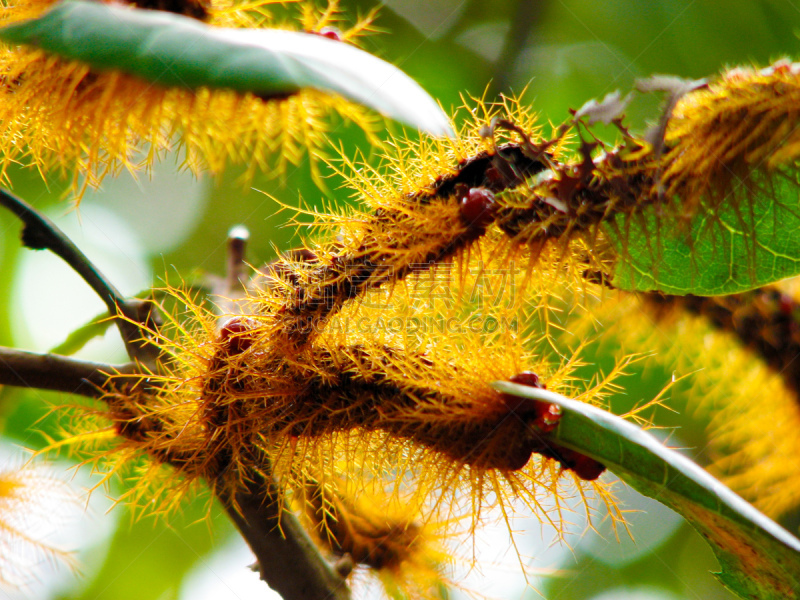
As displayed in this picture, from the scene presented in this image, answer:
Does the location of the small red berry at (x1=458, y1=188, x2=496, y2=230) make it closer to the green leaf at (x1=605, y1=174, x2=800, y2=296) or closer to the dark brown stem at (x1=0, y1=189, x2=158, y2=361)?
the green leaf at (x1=605, y1=174, x2=800, y2=296)

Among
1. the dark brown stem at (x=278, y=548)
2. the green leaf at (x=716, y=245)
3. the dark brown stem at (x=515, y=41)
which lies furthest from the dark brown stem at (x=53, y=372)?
the dark brown stem at (x=515, y=41)

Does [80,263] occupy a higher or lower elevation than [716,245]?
higher

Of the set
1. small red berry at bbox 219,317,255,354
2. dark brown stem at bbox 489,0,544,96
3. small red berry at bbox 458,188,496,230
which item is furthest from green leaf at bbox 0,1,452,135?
dark brown stem at bbox 489,0,544,96

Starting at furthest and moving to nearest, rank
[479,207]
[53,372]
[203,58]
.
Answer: [53,372]
[479,207]
[203,58]

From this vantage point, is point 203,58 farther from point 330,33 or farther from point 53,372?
point 53,372

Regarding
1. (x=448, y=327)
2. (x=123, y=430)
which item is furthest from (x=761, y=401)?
(x=123, y=430)

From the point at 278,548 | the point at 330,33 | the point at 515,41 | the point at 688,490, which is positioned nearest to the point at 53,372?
the point at 278,548

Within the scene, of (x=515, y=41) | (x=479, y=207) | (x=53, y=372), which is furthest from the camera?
(x=515, y=41)

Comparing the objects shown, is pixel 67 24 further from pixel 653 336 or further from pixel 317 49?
pixel 653 336
